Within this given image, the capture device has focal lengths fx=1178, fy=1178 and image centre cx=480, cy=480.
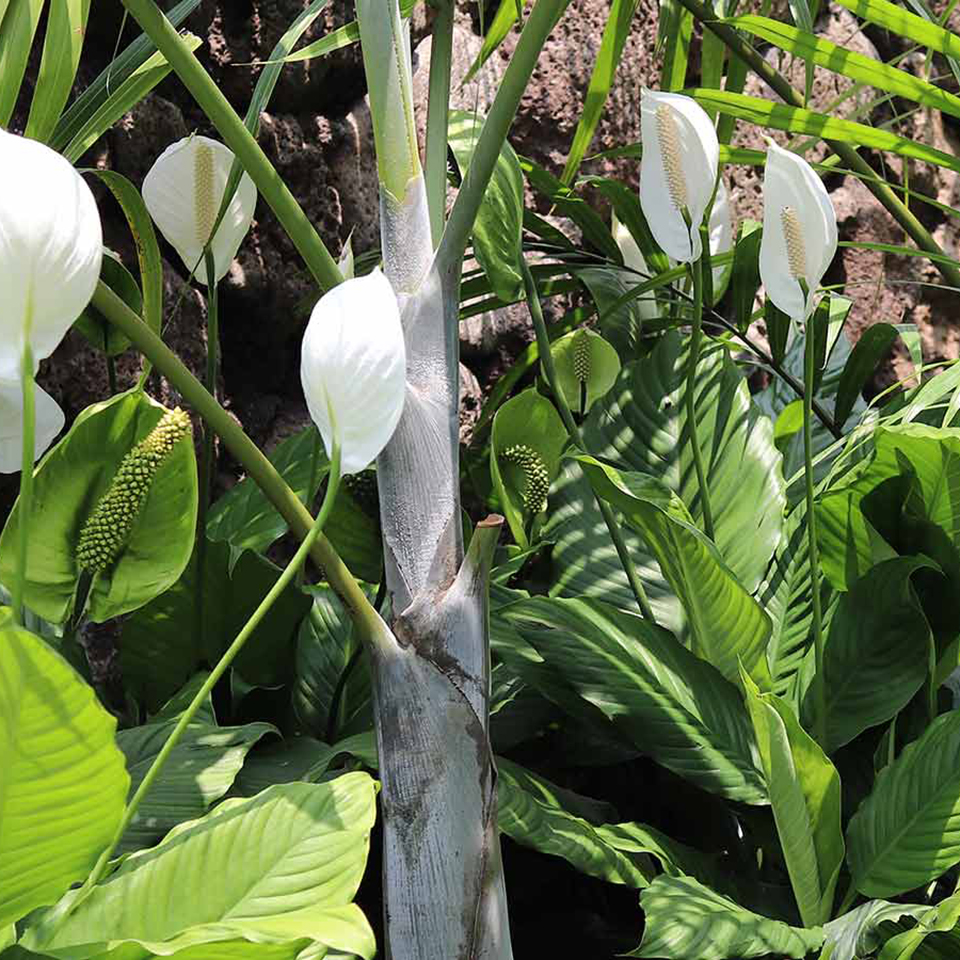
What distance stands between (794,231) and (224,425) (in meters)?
0.36

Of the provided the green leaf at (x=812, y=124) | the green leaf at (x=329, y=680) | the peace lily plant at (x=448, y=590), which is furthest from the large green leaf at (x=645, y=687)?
the green leaf at (x=812, y=124)

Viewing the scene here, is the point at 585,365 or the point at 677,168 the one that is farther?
the point at 585,365

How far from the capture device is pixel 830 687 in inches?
31.7

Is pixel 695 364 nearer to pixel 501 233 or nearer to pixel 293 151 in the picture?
pixel 501 233

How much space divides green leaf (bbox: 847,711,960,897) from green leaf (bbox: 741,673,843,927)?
2 centimetres

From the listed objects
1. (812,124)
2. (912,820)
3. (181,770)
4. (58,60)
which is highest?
(58,60)

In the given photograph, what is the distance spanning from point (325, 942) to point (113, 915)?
9 centimetres

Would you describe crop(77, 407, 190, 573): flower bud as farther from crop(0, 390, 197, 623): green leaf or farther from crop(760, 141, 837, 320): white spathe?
crop(760, 141, 837, 320): white spathe

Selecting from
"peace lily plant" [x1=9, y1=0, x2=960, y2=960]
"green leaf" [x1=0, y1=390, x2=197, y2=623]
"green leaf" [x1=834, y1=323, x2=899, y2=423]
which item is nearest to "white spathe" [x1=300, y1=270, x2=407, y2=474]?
"peace lily plant" [x1=9, y1=0, x2=960, y2=960]

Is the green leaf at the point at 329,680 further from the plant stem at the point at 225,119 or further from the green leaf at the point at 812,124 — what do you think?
the green leaf at the point at 812,124

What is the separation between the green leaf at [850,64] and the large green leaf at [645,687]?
0.37 meters

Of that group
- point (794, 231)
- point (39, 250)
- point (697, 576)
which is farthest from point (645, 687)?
point (39, 250)

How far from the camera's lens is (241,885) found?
47 centimetres

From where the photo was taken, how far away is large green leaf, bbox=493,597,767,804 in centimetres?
75
